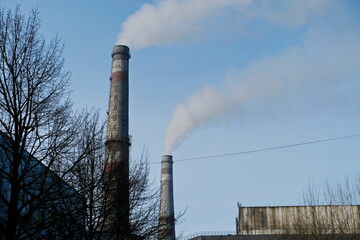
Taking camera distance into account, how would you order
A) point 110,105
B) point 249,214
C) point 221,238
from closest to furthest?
point 110,105
point 221,238
point 249,214

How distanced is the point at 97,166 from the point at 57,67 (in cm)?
332

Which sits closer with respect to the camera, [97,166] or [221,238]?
[97,166]

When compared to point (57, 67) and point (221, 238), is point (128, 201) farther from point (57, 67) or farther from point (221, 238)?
point (221, 238)

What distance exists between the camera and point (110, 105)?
32469 mm

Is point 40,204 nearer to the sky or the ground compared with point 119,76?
nearer to the ground

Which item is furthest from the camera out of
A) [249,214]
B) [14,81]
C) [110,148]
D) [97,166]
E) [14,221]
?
[249,214]

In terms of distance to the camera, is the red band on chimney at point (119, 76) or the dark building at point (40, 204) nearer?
the dark building at point (40, 204)

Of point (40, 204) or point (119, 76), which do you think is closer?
point (40, 204)

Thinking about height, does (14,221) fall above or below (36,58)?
below

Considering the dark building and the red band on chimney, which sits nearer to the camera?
the dark building

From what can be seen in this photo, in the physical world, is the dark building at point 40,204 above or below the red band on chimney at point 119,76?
below

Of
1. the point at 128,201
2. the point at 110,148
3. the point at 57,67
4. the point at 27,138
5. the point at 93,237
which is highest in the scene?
the point at 57,67

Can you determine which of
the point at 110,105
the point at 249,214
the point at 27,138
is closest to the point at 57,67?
the point at 27,138

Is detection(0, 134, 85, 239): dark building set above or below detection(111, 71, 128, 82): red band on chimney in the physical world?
below
